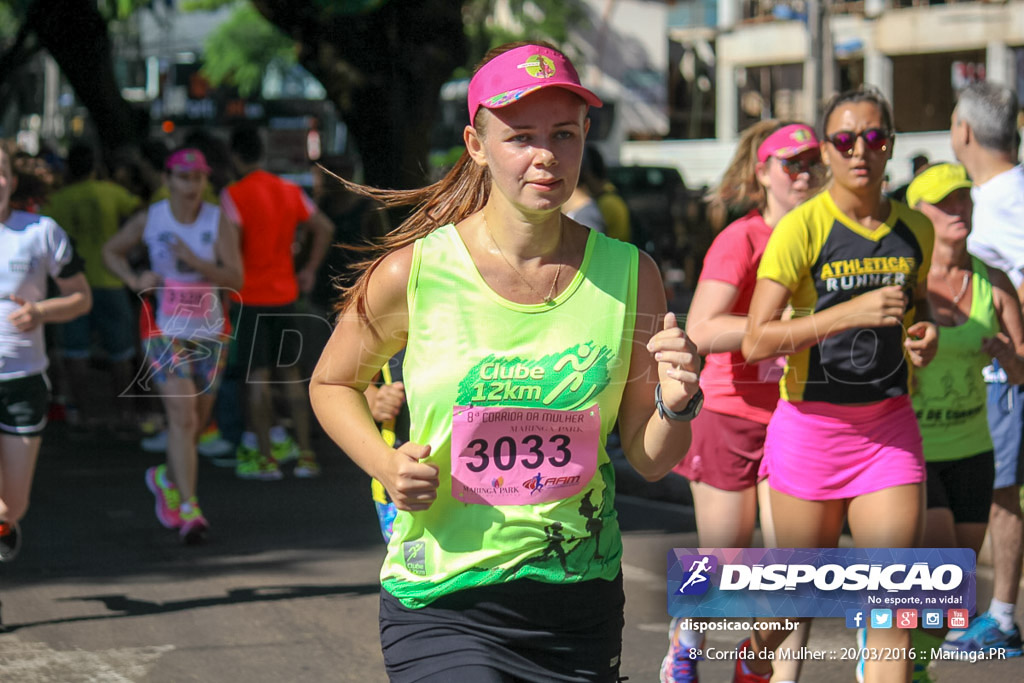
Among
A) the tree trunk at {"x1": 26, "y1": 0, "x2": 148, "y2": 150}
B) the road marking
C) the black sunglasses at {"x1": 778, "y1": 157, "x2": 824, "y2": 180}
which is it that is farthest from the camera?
the tree trunk at {"x1": 26, "y1": 0, "x2": 148, "y2": 150}

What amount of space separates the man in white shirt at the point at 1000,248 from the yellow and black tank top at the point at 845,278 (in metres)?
1.57

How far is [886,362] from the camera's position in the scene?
437 cm

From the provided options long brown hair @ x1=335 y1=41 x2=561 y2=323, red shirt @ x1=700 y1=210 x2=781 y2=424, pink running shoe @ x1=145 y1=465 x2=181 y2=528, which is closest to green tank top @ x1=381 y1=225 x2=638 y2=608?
long brown hair @ x1=335 y1=41 x2=561 y2=323

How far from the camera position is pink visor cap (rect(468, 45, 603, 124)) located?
286cm

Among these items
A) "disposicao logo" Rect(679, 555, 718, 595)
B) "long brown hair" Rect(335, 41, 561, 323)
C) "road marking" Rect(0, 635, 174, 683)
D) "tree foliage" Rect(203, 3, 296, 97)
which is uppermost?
"long brown hair" Rect(335, 41, 561, 323)

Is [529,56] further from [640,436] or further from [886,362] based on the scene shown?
[886,362]

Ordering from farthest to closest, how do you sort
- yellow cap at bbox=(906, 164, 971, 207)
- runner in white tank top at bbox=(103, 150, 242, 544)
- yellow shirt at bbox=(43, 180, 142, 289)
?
1. yellow shirt at bbox=(43, 180, 142, 289)
2. runner in white tank top at bbox=(103, 150, 242, 544)
3. yellow cap at bbox=(906, 164, 971, 207)

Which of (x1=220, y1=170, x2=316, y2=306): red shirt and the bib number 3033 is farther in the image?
(x1=220, y1=170, x2=316, y2=306): red shirt

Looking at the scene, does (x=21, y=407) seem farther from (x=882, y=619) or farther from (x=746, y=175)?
(x=882, y=619)

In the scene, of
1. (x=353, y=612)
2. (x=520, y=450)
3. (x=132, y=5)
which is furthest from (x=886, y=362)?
(x=132, y=5)

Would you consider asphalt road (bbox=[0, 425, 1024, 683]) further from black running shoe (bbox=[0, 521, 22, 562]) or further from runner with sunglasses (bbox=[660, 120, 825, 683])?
runner with sunglasses (bbox=[660, 120, 825, 683])

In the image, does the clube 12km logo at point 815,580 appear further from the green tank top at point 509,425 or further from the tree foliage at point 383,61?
the tree foliage at point 383,61

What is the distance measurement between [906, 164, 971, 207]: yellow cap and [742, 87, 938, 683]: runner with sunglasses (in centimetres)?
56

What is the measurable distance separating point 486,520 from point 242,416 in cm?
773
